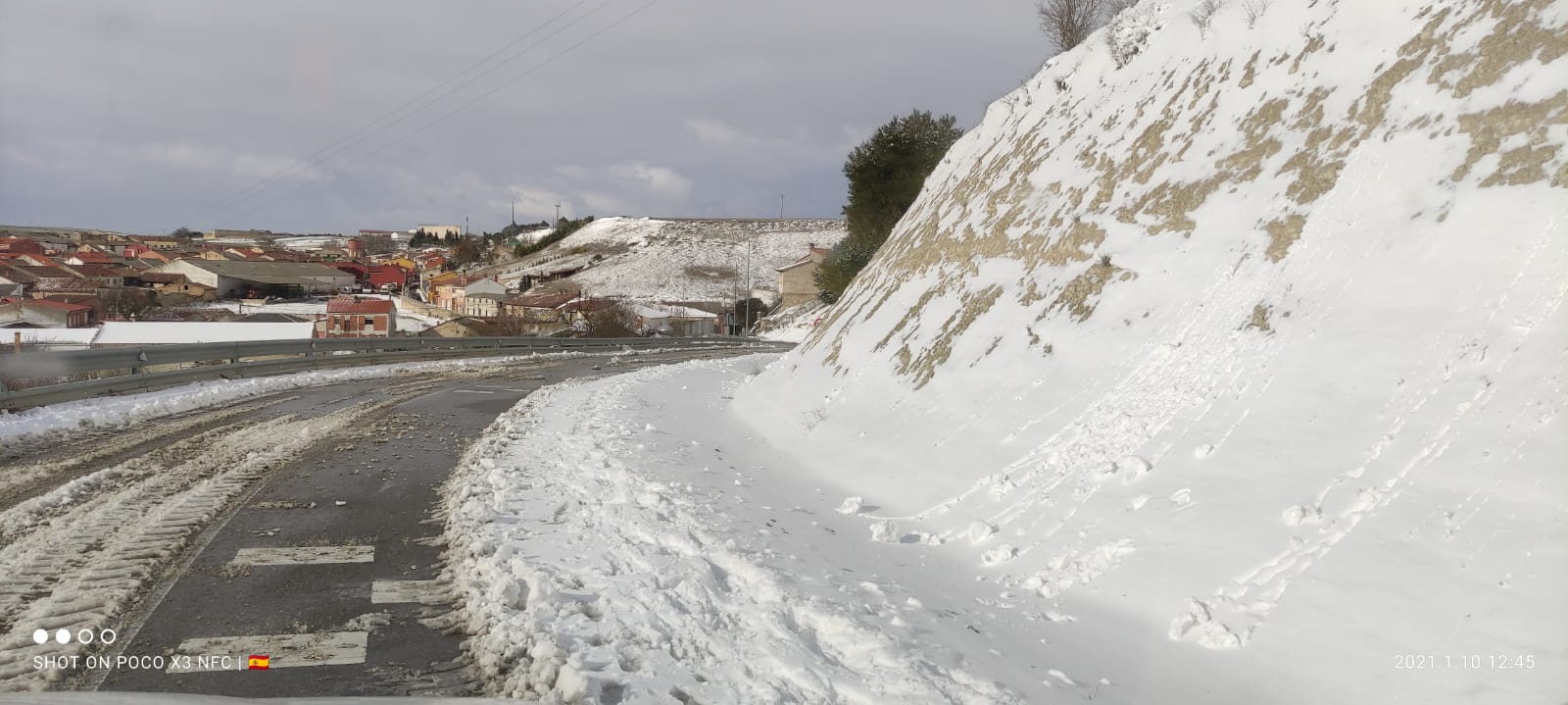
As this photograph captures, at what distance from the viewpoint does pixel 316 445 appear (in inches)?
405

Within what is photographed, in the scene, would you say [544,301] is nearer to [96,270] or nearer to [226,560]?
[96,270]

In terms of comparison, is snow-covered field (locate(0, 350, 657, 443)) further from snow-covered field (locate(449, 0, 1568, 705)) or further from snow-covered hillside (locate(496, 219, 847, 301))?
snow-covered hillside (locate(496, 219, 847, 301))

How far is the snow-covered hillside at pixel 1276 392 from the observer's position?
4242 mm

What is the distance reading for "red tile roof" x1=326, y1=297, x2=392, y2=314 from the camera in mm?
56875

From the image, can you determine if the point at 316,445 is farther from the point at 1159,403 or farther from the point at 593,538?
the point at 1159,403

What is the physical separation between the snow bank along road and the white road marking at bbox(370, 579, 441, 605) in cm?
2

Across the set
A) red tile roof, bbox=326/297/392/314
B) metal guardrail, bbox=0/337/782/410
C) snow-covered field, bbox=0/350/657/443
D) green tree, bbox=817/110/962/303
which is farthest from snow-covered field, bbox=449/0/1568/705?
red tile roof, bbox=326/297/392/314

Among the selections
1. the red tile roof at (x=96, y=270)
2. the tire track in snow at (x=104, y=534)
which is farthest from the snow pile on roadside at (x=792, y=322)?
the tire track in snow at (x=104, y=534)

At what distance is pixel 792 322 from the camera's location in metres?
65.6

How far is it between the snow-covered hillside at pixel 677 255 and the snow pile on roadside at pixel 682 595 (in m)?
90.2

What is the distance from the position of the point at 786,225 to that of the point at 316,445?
147767 mm

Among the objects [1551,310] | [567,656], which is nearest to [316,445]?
[567,656]

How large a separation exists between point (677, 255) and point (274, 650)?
12895cm

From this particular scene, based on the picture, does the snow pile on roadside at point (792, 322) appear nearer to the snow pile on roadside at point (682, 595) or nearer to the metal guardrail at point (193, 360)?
the metal guardrail at point (193, 360)
